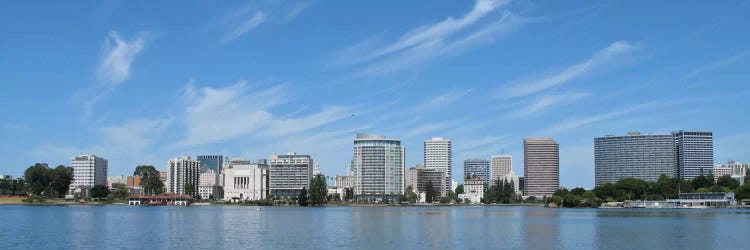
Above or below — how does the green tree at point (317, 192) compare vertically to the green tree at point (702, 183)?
below

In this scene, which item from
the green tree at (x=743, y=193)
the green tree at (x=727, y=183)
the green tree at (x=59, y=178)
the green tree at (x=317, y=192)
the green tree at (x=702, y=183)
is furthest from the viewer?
the green tree at (x=59, y=178)

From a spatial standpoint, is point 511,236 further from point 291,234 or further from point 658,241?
point 291,234

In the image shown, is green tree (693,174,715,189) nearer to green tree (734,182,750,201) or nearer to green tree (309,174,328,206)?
green tree (734,182,750,201)

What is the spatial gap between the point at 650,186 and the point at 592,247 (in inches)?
5434

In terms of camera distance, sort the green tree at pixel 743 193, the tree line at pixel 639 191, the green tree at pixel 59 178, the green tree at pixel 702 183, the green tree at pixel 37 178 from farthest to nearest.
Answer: the green tree at pixel 59 178
the green tree at pixel 37 178
the green tree at pixel 702 183
the tree line at pixel 639 191
the green tree at pixel 743 193

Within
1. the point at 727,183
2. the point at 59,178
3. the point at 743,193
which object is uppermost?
the point at 59,178

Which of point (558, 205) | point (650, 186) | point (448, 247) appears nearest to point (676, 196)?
point (650, 186)

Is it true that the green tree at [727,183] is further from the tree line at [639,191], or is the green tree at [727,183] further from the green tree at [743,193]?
the green tree at [743,193]

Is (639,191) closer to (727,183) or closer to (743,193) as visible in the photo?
(743,193)

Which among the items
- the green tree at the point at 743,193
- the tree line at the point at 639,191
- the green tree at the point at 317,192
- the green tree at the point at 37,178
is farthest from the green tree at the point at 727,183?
the green tree at the point at 37,178

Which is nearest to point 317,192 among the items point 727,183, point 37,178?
point 37,178

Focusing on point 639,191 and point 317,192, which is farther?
point 317,192

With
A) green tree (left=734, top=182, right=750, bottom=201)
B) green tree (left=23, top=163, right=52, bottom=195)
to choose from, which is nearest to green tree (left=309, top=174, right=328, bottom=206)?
green tree (left=23, top=163, right=52, bottom=195)

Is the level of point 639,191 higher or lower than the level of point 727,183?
lower
